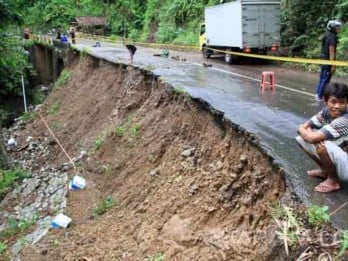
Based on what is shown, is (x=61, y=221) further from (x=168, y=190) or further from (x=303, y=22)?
(x=303, y=22)

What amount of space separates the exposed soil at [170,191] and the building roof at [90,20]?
45027mm

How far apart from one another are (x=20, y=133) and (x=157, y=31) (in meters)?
24.0

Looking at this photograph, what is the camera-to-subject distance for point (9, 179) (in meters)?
12.5

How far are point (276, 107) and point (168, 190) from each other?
3522 millimetres

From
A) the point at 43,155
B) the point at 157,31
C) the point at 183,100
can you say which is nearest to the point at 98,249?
the point at 183,100

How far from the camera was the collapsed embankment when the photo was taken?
223 inches

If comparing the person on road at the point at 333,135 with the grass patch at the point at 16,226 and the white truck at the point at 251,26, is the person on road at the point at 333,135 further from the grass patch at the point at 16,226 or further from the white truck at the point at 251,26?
the white truck at the point at 251,26

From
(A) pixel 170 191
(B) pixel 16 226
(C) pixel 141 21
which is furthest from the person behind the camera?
(C) pixel 141 21

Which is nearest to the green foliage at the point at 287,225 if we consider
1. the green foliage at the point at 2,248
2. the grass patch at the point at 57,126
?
the green foliage at the point at 2,248

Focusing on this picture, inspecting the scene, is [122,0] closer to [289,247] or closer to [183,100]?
[183,100]

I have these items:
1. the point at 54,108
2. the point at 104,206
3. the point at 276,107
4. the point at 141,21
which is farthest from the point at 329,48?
the point at 141,21

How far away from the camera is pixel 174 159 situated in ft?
28.6

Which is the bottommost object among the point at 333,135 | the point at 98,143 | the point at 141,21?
the point at 98,143

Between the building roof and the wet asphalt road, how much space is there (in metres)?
41.0
